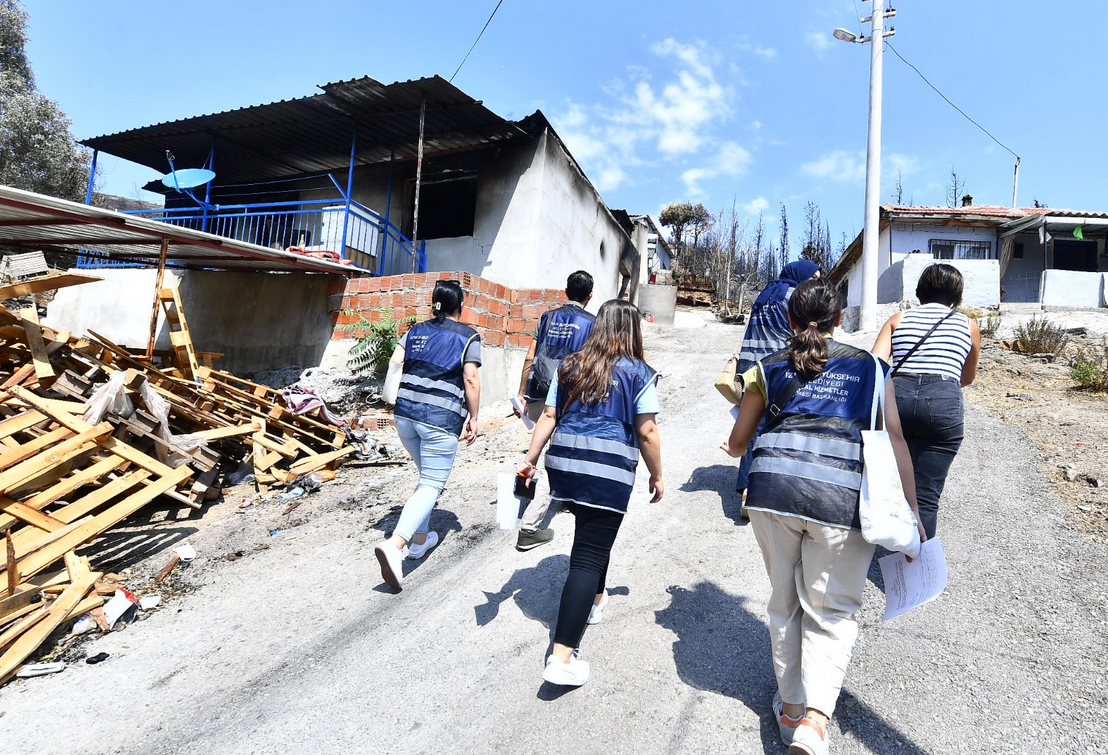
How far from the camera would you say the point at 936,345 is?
2.89 metres

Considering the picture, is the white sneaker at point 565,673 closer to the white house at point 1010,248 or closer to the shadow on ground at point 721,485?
the shadow on ground at point 721,485

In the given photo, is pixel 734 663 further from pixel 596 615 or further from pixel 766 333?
pixel 766 333

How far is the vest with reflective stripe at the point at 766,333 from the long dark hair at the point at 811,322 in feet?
5.43

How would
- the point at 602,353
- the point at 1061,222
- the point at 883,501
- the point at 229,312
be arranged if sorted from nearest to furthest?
the point at 883,501 → the point at 602,353 → the point at 229,312 → the point at 1061,222

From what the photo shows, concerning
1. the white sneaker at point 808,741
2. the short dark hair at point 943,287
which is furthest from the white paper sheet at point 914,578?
the short dark hair at point 943,287

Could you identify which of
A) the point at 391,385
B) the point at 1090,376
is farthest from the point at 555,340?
the point at 1090,376

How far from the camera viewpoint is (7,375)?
5145 millimetres

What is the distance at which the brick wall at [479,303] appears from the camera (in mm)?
7660

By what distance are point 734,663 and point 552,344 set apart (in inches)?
84.1

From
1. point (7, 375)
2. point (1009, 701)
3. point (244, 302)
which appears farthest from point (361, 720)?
point (244, 302)

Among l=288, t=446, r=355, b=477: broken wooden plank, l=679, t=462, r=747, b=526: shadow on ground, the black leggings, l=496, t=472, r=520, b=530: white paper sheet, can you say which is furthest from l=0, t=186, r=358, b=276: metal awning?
l=679, t=462, r=747, b=526: shadow on ground

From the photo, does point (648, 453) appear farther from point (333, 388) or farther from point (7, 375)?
point (333, 388)

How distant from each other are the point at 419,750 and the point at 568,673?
0.61 meters

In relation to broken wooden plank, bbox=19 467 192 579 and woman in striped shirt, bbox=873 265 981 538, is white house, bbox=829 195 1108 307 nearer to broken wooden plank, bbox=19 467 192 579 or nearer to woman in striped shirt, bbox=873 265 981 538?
woman in striped shirt, bbox=873 265 981 538
